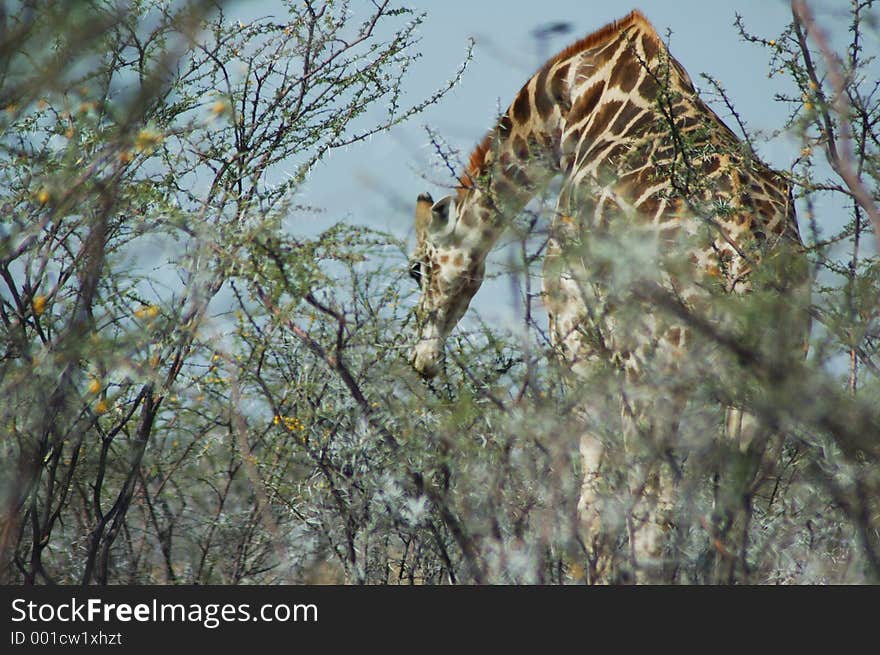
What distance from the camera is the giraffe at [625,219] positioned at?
250 cm

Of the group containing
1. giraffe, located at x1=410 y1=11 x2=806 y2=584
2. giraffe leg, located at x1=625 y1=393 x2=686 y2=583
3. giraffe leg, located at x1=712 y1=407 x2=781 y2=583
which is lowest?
giraffe leg, located at x1=712 y1=407 x2=781 y2=583

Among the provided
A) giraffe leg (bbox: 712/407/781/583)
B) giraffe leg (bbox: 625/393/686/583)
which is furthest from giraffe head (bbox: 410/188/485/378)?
giraffe leg (bbox: 712/407/781/583)

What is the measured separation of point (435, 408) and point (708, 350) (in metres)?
0.78

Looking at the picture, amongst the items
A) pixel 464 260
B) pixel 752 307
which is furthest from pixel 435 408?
pixel 464 260

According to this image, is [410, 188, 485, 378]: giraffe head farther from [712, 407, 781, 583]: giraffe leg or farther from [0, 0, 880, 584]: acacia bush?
[712, 407, 781, 583]: giraffe leg

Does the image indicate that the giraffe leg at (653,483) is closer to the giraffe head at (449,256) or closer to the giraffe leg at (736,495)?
the giraffe leg at (736,495)

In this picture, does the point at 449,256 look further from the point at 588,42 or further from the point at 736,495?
the point at 736,495

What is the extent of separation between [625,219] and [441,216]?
8.46ft

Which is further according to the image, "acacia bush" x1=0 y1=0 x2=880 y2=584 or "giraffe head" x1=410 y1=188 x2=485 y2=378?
"giraffe head" x1=410 y1=188 x2=485 y2=378

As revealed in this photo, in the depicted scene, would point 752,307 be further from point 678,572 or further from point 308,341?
point 308,341

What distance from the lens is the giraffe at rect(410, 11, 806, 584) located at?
250 cm
